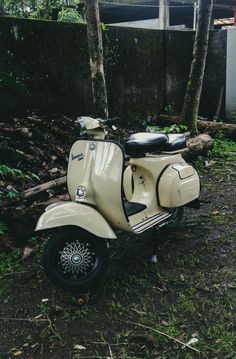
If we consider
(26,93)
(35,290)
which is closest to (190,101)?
(26,93)

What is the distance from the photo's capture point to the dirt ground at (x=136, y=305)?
2668mm

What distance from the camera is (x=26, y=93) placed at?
5828mm

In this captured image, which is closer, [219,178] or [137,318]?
[137,318]

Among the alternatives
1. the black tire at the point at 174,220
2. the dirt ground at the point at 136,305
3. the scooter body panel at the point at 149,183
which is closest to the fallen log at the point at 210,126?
the black tire at the point at 174,220

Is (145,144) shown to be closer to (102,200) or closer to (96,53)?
(102,200)

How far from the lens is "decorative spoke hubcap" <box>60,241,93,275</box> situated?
10.3 feet

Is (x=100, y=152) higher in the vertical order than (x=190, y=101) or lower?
higher

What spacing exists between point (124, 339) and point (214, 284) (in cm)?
101

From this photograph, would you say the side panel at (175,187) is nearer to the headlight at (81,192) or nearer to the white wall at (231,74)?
the headlight at (81,192)

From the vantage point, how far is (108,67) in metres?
7.57

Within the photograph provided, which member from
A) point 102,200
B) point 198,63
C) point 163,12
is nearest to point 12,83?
point 102,200

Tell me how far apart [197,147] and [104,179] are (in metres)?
3.91

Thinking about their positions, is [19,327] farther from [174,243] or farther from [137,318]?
[174,243]

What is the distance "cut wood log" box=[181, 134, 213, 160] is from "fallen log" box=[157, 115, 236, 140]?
1100mm
